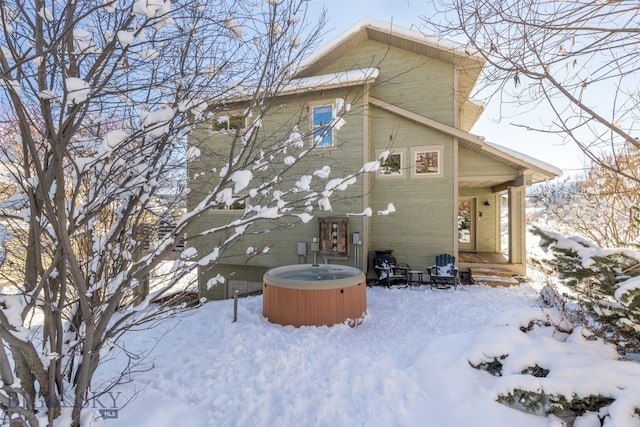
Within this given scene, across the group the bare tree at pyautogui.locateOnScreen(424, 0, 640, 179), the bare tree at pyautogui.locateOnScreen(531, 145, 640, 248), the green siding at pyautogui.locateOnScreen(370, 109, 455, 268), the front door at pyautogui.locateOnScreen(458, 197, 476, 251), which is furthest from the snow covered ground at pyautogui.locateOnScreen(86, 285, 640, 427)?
the front door at pyautogui.locateOnScreen(458, 197, 476, 251)

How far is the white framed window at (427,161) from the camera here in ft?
29.8

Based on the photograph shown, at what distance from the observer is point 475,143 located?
8672 mm

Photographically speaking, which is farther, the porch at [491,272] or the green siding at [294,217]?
the green siding at [294,217]

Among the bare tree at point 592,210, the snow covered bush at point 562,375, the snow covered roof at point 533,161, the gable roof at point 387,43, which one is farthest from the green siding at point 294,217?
the snow covered bush at point 562,375

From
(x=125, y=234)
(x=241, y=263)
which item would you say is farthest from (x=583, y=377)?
(x=241, y=263)

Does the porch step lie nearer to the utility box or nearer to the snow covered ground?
the snow covered ground

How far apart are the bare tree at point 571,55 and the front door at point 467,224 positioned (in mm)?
10679

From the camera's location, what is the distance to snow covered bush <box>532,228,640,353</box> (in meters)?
2.82

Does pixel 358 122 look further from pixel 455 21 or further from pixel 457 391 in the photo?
pixel 457 391

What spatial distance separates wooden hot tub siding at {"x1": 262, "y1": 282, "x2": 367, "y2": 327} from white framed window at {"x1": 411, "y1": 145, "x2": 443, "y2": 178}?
15.3 ft

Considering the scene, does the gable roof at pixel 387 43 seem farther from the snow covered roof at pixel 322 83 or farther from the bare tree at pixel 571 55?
the bare tree at pixel 571 55

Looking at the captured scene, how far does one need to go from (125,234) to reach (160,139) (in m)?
0.93

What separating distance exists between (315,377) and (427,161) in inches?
280

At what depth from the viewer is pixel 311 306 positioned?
590 cm
